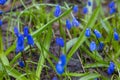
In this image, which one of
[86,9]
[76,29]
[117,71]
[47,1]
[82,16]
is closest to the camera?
[117,71]

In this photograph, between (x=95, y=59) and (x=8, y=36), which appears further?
(x=8, y=36)

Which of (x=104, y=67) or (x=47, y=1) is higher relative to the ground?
(x=47, y=1)

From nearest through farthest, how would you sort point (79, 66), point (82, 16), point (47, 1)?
point (79, 66) → point (82, 16) → point (47, 1)

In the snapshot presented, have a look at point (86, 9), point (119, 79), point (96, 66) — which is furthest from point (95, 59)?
point (86, 9)

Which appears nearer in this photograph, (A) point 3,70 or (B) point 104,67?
(A) point 3,70

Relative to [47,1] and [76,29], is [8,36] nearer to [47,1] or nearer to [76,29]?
[76,29]

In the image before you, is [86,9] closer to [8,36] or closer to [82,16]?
[82,16]

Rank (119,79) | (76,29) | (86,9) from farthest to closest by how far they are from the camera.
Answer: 1. (86,9)
2. (76,29)
3. (119,79)

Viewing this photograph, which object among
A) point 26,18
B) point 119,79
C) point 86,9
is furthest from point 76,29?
point 119,79

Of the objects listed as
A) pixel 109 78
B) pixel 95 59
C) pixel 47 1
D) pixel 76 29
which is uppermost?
pixel 47 1
